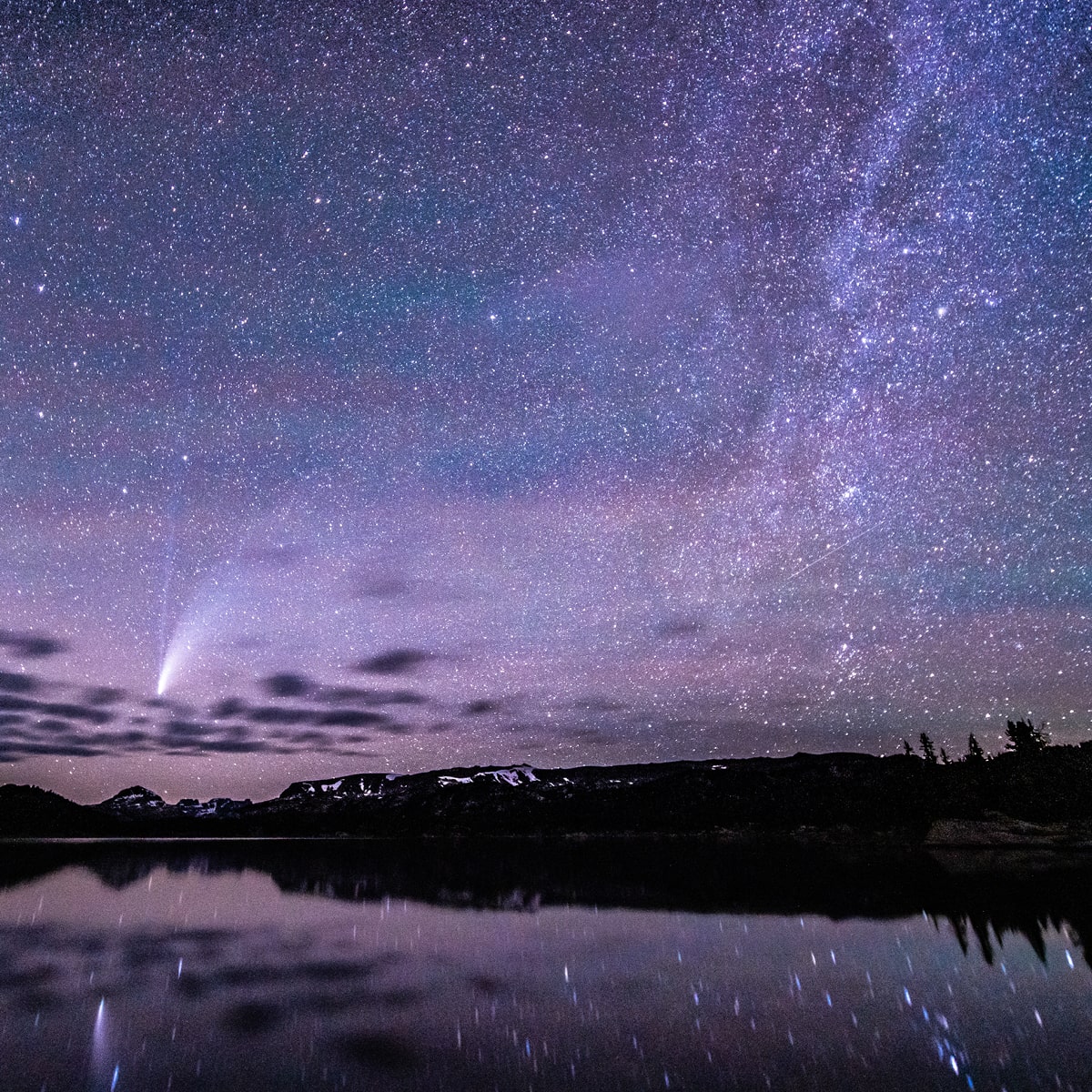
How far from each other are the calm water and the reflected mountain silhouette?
633 millimetres

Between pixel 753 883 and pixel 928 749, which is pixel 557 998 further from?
pixel 928 749

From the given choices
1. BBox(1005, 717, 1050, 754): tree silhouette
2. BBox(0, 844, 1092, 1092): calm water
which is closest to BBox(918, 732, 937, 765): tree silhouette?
BBox(1005, 717, 1050, 754): tree silhouette

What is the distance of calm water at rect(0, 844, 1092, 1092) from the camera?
Result: 1407 centimetres

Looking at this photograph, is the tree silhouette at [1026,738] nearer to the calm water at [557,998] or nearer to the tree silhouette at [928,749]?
the tree silhouette at [928,749]

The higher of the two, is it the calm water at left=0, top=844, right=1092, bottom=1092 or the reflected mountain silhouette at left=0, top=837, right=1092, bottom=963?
the calm water at left=0, top=844, right=1092, bottom=1092

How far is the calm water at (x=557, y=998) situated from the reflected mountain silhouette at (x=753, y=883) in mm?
633

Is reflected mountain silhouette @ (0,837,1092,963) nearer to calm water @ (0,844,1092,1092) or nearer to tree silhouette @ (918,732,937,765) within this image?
calm water @ (0,844,1092,1092)

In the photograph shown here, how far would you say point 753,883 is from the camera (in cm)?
5794

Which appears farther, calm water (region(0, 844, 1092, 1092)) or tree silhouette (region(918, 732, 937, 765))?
tree silhouette (region(918, 732, 937, 765))

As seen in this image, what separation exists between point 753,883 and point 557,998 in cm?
4378

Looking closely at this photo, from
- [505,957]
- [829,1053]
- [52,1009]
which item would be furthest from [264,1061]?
[505,957]

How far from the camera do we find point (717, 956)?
26.6m

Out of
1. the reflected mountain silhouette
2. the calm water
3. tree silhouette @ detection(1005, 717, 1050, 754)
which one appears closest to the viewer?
the calm water

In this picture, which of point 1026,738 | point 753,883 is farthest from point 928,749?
point 753,883
